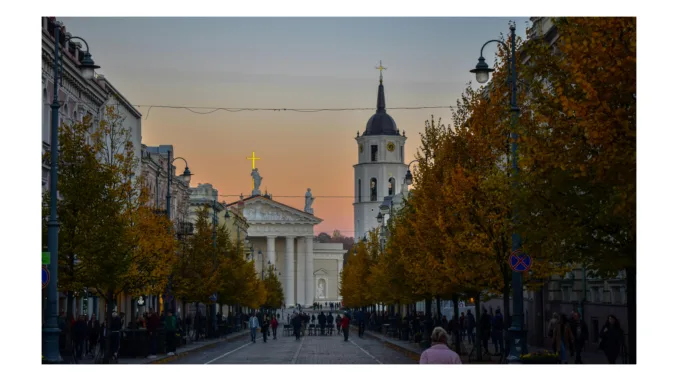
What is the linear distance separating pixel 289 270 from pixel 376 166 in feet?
71.4

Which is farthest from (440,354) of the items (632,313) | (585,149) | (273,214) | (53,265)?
(273,214)

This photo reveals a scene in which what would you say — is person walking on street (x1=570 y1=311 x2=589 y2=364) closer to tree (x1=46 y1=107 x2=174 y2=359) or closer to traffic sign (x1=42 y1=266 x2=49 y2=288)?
tree (x1=46 y1=107 x2=174 y2=359)

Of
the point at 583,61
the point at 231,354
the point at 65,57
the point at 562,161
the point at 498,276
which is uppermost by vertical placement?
the point at 65,57

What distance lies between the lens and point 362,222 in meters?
194

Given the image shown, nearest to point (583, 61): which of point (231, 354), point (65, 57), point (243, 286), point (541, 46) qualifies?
point (541, 46)

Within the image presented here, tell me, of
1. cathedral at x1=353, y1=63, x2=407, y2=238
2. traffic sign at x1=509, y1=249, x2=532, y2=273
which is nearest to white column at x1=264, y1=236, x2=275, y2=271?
cathedral at x1=353, y1=63, x2=407, y2=238

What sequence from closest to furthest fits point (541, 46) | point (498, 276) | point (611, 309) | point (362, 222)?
point (541, 46)
point (498, 276)
point (611, 309)
point (362, 222)

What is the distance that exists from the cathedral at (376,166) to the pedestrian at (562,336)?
159033mm

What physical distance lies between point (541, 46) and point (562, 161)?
3.10 meters

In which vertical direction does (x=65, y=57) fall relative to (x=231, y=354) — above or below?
above

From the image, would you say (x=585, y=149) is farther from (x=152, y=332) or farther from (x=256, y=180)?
(x=256, y=180)

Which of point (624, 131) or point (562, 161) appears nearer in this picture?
point (624, 131)

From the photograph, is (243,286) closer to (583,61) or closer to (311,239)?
(583,61)

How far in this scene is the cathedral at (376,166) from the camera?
7594 inches
